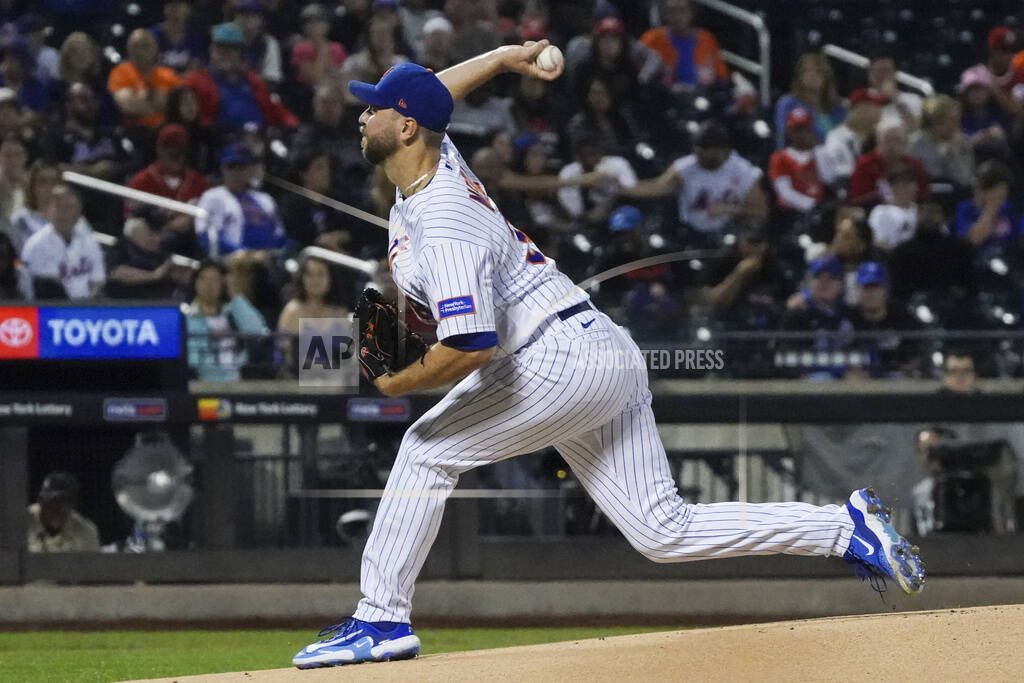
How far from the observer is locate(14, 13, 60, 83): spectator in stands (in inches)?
384

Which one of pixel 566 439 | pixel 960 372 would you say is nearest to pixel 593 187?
pixel 960 372

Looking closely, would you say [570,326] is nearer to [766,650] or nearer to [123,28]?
[766,650]

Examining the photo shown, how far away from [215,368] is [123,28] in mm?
3900

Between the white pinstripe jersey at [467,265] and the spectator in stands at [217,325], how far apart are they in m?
3.45

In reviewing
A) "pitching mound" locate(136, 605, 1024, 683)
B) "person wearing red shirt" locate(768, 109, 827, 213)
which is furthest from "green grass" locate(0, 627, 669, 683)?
"person wearing red shirt" locate(768, 109, 827, 213)

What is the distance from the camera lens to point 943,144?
9211 millimetres

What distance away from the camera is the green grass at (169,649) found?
5484 mm

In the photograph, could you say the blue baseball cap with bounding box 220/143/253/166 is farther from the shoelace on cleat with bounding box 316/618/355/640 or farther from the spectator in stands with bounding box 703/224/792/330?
the shoelace on cleat with bounding box 316/618/355/640

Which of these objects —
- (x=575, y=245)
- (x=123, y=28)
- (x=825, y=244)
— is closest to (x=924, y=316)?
(x=825, y=244)

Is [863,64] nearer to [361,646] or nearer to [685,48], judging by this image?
[685,48]

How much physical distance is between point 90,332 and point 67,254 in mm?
1089

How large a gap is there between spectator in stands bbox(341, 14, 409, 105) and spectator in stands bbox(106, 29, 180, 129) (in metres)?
1.09

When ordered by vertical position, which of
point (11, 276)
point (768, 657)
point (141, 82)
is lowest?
point (768, 657)

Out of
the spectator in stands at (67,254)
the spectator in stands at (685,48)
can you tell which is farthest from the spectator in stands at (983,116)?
the spectator in stands at (67,254)
